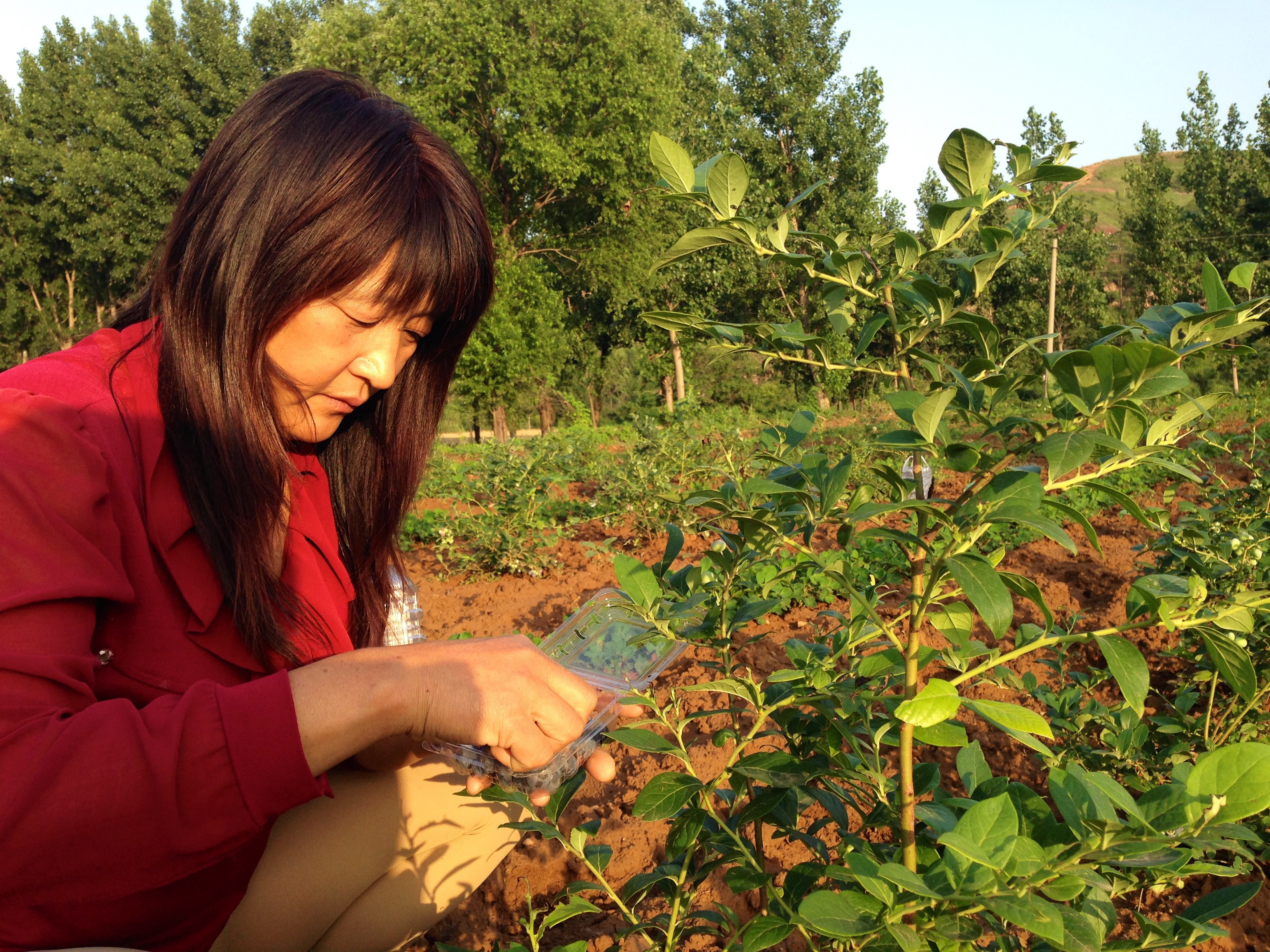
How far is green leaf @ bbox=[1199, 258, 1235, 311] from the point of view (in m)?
0.80

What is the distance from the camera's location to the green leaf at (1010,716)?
2.48 feet

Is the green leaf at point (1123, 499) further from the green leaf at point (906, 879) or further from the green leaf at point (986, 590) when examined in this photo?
the green leaf at point (906, 879)

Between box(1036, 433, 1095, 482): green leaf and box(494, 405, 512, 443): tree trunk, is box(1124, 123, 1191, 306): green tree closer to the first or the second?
box(494, 405, 512, 443): tree trunk

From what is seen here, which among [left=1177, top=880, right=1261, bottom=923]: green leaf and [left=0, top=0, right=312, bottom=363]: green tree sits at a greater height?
[left=0, top=0, right=312, bottom=363]: green tree

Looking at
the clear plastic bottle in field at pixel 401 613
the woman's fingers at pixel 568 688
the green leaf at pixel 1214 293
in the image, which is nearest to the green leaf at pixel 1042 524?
the green leaf at pixel 1214 293

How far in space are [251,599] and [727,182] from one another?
3.14ft

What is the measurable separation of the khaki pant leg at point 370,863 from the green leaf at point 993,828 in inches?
45.9

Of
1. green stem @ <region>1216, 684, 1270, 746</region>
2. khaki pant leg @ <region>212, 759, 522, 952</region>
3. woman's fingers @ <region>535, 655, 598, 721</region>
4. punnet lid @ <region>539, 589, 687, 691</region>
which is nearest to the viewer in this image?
woman's fingers @ <region>535, 655, 598, 721</region>

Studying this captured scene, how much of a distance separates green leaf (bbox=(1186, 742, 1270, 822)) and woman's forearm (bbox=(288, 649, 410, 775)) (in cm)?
85

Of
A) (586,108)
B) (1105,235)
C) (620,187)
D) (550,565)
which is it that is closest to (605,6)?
(586,108)

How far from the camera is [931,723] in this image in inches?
30.3

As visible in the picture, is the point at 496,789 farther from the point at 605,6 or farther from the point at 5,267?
the point at 5,267

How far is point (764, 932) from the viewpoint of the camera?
96 cm

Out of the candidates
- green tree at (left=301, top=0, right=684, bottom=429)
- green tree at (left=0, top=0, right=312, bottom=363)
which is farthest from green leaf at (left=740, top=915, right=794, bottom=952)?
A: green tree at (left=0, top=0, right=312, bottom=363)
